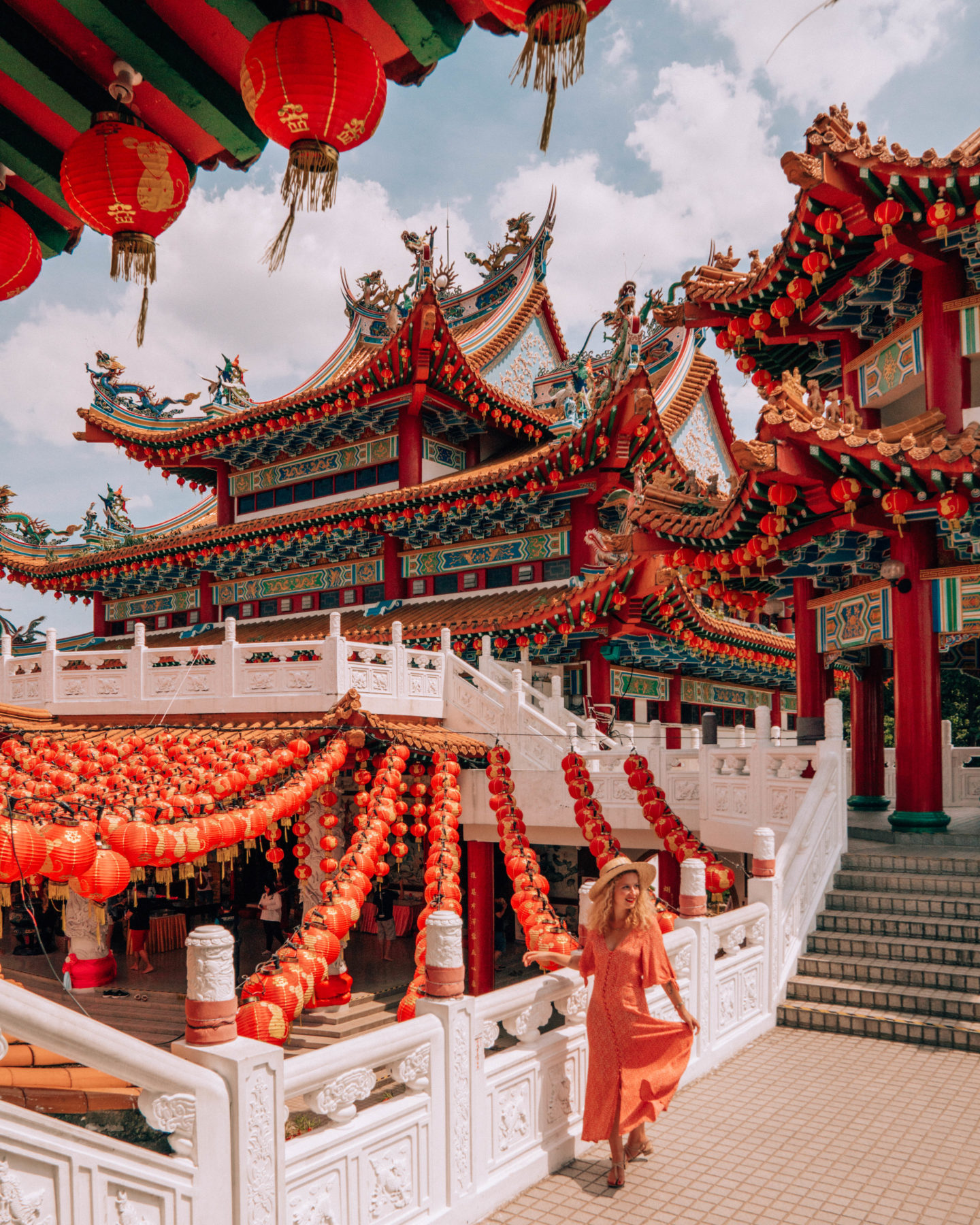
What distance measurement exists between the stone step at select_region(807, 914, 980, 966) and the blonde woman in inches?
135

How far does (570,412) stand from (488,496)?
267 cm

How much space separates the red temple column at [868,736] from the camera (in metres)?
11.8

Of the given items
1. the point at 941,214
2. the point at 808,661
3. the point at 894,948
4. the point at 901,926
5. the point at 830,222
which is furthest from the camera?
the point at 808,661

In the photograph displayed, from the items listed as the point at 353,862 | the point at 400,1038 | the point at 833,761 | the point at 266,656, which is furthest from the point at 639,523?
the point at 400,1038

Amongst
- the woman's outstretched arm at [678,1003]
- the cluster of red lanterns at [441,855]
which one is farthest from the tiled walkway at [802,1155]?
the cluster of red lanterns at [441,855]

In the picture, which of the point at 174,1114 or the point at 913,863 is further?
the point at 913,863

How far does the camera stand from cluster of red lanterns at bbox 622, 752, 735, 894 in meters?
10.3

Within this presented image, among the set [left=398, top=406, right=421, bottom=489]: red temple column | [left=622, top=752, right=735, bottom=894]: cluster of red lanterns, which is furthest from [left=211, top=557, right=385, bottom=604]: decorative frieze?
[left=622, top=752, right=735, bottom=894]: cluster of red lanterns

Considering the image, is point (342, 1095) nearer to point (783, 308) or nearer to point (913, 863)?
point (913, 863)

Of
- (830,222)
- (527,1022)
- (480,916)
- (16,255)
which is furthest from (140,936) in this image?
(16,255)

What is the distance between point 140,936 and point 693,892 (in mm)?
12289

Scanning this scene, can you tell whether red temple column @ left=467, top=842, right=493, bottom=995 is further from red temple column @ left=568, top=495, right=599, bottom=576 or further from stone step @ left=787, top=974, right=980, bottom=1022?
stone step @ left=787, top=974, right=980, bottom=1022

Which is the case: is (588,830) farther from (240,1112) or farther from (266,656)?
(240,1112)

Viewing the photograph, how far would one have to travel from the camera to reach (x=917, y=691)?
9.02 m
